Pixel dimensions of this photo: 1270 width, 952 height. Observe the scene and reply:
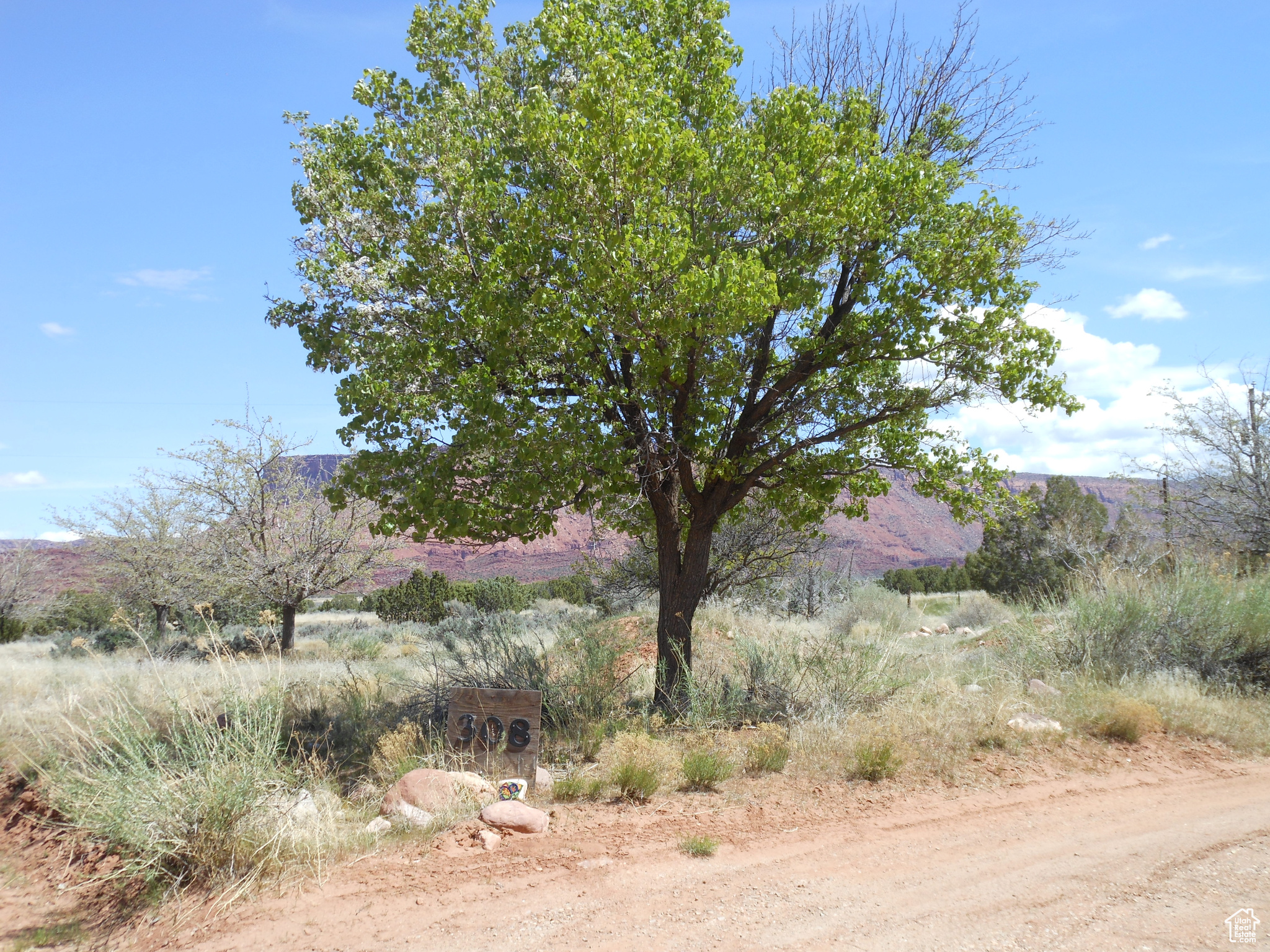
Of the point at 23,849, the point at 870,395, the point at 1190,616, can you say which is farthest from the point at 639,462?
the point at 1190,616

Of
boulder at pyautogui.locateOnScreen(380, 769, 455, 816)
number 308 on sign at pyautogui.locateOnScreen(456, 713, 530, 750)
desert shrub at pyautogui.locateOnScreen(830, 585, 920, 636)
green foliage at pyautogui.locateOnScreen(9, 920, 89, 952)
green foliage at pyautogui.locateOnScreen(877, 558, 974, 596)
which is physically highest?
number 308 on sign at pyautogui.locateOnScreen(456, 713, 530, 750)

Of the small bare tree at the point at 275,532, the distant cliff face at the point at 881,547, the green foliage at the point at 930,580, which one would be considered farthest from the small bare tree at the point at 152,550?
the green foliage at the point at 930,580

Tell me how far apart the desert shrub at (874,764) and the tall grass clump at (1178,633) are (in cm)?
442

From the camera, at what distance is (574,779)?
652cm

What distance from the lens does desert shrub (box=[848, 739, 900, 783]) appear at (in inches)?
264

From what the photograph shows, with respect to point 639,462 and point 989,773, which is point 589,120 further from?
point 989,773

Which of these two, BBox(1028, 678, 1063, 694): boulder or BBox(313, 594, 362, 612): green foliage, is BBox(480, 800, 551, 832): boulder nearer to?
BBox(1028, 678, 1063, 694): boulder

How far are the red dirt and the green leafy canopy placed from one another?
3235mm

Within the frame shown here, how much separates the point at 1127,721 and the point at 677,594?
4.86m

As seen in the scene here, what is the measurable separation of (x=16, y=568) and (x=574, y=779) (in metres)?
30.2

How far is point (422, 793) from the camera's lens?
6.02m

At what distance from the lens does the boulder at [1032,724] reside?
786 cm

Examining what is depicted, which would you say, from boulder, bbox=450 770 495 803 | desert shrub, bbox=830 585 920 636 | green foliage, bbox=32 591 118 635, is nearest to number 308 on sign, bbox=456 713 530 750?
Answer: boulder, bbox=450 770 495 803

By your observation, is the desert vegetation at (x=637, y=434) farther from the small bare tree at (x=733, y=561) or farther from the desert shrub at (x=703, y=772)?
the small bare tree at (x=733, y=561)
